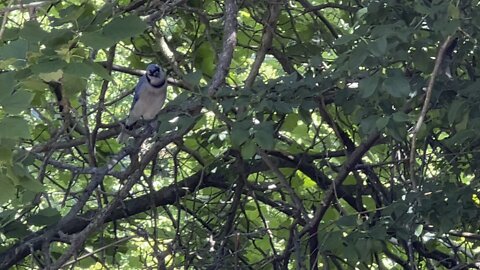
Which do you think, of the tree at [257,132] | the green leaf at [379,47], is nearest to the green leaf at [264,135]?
the tree at [257,132]

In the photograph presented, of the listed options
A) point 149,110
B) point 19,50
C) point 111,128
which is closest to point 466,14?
point 19,50

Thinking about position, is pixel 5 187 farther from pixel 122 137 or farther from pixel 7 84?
pixel 122 137

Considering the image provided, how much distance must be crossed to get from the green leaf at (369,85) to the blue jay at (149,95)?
191 cm

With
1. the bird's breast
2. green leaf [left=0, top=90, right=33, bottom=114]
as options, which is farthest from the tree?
the bird's breast

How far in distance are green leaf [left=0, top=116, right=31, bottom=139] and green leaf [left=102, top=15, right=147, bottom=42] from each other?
0.27m

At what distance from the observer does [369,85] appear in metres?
2.31

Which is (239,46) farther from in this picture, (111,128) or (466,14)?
(466,14)

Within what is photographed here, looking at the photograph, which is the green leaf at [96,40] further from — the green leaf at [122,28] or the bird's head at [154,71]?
the bird's head at [154,71]

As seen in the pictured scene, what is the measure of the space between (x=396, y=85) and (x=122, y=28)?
2.28 ft

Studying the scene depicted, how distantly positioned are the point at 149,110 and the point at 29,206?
6.55ft

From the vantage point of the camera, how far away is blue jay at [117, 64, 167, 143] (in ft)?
14.1

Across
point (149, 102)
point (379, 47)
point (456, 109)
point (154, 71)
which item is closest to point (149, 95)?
point (149, 102)

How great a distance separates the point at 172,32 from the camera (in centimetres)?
408

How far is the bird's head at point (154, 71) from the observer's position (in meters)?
4.11
